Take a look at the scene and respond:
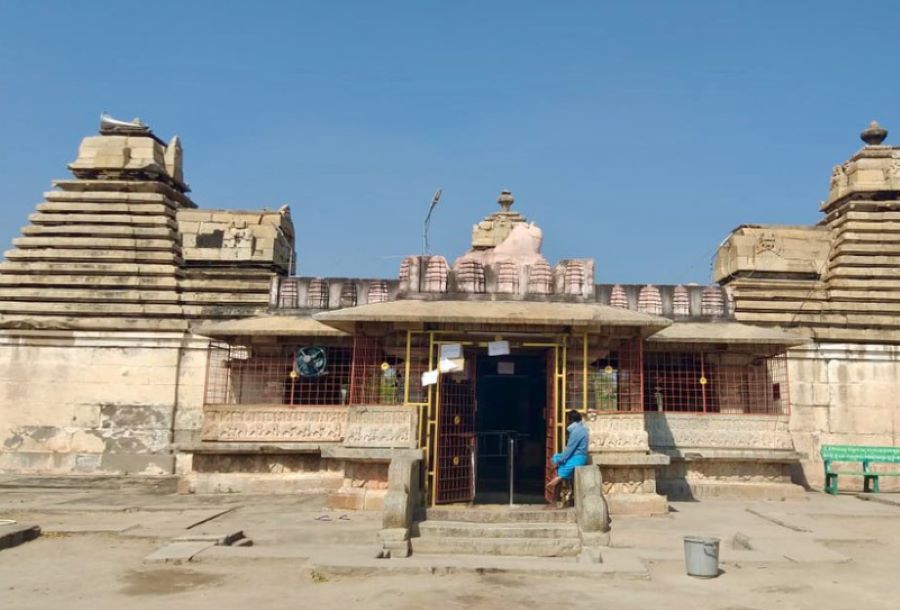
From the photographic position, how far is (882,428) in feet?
54.9

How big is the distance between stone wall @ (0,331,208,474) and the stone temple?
0.05 meters

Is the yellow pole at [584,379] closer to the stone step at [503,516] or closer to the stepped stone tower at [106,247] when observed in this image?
the stone step at [503,516]

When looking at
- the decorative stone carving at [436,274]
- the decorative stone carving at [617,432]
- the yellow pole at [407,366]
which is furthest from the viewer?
the decorative stone carving at [436,274]

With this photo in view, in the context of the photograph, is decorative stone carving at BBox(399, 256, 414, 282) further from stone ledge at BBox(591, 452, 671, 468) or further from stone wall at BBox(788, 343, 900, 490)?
stone wall at BBox(788, 343, 900, 490)

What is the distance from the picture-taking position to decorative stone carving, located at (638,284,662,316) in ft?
55.2

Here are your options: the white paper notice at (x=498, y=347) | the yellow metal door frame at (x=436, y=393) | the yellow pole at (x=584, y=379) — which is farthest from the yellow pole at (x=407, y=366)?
the yellow pole at (x=584, y=379)

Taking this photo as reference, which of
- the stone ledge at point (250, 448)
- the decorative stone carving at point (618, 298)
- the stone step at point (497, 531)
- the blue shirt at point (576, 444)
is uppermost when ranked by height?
the decorative stone carving at point (618, 298)

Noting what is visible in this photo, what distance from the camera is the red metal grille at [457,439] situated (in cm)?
1173

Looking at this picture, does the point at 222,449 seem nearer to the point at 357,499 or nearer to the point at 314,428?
the point at 314,428

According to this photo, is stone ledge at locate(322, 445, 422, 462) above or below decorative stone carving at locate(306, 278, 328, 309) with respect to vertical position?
below

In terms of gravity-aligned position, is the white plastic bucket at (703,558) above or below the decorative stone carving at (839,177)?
below

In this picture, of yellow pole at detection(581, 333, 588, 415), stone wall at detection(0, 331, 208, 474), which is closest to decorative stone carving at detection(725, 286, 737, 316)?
yellow pole at detection(581, 333, 588, 415)

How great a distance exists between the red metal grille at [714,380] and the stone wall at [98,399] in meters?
10.7

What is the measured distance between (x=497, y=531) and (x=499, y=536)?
70 mm
